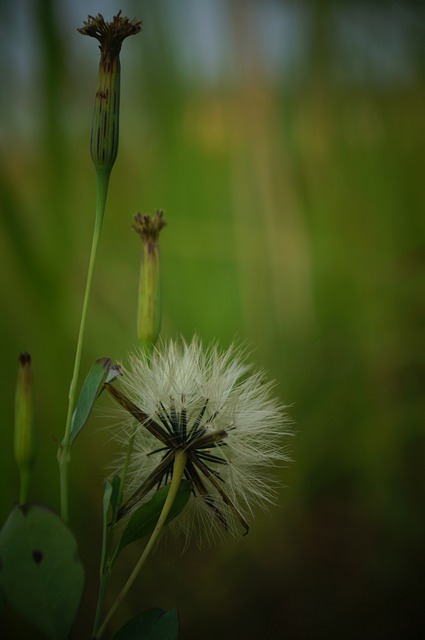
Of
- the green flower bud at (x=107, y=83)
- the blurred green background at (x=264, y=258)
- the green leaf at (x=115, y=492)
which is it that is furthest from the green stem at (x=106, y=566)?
the blurred green background at (x=264, y=258)

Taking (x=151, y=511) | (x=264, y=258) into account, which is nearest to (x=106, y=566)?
(x=151, y=511)

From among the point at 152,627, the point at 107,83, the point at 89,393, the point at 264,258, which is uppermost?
the point at 264,258

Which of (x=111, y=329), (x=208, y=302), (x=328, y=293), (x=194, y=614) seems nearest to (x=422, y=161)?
(x=328, y=293)

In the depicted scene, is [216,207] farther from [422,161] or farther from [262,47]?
[422,161]

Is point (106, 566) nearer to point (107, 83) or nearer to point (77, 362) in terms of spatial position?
point (77, 362)

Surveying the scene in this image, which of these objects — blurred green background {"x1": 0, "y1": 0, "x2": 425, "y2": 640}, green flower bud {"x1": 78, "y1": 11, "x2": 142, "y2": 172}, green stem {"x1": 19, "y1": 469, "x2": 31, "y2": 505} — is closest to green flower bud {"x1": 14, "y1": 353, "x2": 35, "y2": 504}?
green stem {"x1": 19, "y1": 469, "x2": 31, "y2": 505}

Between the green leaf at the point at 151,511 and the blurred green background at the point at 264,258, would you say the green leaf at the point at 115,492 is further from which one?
the blurred green background at the point at 264,258
